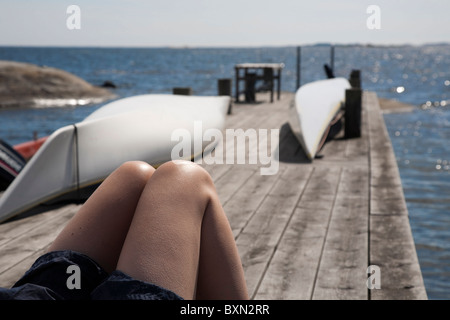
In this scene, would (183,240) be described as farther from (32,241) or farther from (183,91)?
(183,91)

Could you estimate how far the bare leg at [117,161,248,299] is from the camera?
162 cm

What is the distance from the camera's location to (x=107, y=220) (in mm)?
1917

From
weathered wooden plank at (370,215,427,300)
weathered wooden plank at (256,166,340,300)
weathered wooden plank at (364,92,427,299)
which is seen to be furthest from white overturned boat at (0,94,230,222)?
weathered wooden plank at (370,215,427,300)

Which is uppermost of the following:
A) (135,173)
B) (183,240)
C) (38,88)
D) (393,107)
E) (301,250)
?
(135,173)

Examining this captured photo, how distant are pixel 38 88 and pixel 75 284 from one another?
88.2ft

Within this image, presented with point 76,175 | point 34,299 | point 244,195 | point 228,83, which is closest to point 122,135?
point 76,175

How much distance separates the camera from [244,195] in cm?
501

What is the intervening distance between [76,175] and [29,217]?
593mm

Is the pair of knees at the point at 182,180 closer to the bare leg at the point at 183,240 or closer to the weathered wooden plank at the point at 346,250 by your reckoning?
the bare leg at the point at 183,240

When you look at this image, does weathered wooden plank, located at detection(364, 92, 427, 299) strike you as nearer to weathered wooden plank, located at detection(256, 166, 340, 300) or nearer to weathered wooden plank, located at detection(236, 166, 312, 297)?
weathered wooden plank, located at detection(256, 166, 340, 300)

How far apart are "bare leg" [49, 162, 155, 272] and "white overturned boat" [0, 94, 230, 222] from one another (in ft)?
8.49

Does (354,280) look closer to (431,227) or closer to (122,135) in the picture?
(122,135)

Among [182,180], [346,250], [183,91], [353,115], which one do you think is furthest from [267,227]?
[183,91]

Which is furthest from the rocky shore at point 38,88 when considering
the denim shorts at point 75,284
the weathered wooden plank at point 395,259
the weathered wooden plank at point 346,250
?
the denim shorts at point 75,284
